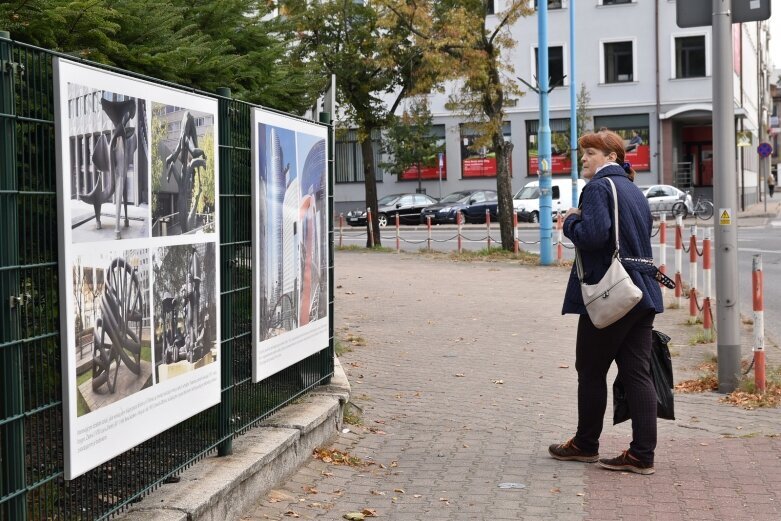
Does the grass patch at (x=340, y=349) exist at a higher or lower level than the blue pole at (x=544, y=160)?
lower

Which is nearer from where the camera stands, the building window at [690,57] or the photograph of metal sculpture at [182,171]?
the photograph of metal sculpture at [182,171]

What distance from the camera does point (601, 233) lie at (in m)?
6.30

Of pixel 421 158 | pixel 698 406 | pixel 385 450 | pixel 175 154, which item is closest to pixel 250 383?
pixel 385 450

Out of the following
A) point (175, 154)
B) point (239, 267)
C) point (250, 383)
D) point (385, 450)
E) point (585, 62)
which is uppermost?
point (585, 62)

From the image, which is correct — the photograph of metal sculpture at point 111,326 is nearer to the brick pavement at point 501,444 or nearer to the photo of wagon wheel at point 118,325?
the photo of wagon wheel at point 118,325

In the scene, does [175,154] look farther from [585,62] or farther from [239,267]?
[585,62]

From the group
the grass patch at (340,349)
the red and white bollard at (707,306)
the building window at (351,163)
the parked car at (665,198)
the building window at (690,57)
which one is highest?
the building window at (690,57)

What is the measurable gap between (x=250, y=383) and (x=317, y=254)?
4.37 feet

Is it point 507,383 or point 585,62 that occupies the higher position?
point 585,62

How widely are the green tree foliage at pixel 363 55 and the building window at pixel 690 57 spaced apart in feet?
77.6

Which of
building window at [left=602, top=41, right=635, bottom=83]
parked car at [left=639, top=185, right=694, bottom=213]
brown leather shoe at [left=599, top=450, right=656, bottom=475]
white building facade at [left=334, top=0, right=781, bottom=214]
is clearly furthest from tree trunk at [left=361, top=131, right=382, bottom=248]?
building window at [left=602, top=41, right=635, bottom=83]

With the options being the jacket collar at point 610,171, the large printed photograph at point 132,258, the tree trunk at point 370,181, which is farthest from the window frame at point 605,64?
the large printed photograph at point 132,258

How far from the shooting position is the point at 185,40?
22.0ft

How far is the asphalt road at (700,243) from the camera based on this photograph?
15.6 metres
